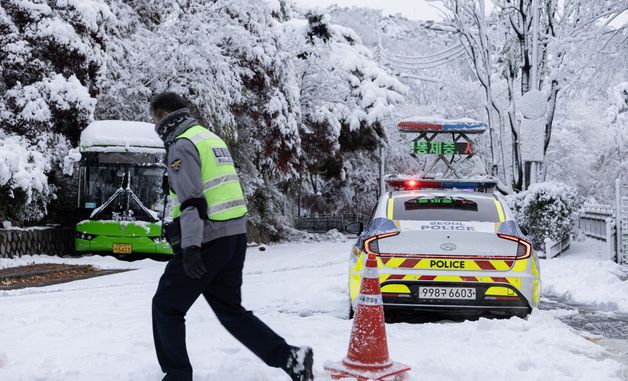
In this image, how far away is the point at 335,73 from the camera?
3600 cm

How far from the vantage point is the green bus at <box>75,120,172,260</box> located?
18.9m

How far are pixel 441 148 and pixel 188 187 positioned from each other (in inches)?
700

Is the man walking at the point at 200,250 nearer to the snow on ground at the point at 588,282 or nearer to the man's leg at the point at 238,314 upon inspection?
the man's leg at the point at 238,314

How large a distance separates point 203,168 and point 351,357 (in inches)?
67.2

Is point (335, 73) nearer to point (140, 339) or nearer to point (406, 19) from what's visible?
point (140, 339)

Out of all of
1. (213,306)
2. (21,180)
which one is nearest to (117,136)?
(21,180)

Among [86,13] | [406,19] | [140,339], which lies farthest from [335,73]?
[406,19]

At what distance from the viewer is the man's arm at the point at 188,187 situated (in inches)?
185

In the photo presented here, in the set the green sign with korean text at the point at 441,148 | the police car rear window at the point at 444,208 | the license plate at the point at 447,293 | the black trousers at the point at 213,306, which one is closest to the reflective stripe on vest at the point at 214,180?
the black trousers at the point at 213,306

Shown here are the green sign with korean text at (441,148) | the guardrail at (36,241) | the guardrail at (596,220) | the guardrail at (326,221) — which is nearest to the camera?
the guardrail at (36,241)

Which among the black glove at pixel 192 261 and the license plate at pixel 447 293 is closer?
the black glove at pixel 192 261

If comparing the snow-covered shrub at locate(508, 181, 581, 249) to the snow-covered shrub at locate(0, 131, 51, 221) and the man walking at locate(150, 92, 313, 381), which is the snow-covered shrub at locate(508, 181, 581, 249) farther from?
the man walking at locate(150, 92, 313, 381)

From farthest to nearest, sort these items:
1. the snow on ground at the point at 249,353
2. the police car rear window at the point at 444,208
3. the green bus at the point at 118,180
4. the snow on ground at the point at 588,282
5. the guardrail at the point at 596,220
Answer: the guardrail at the point at 596,220 → the green bus at the point at 118,180 → the snow on ground at the point at 588,282 → the police car rear window at the point at 444,208 → the snow on ground at the point at 249,353

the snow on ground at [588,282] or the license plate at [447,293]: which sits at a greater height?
the license plate at [447,293]
